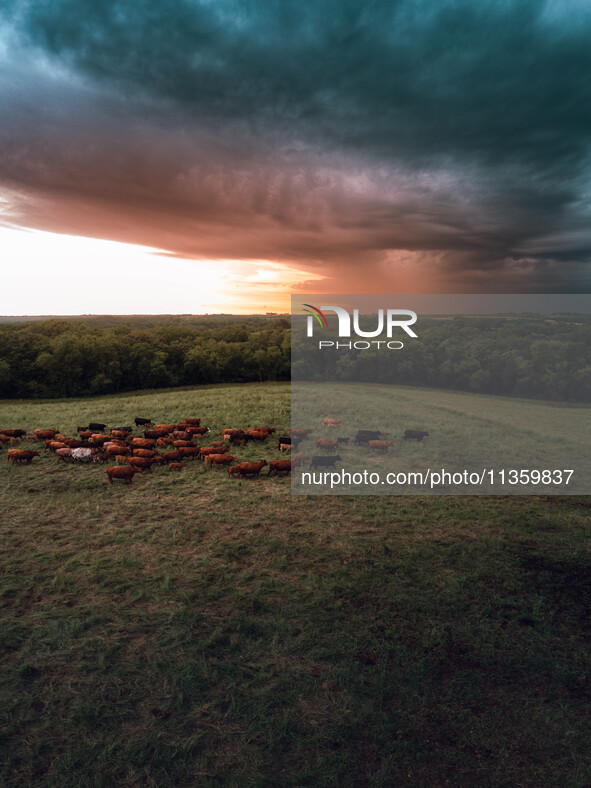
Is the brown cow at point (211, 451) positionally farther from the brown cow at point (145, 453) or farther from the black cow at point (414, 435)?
the black cow at point (414, 435)

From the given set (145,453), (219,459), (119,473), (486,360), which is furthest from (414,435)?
(486,360)

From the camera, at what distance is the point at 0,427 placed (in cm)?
3155

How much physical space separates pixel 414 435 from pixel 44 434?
23.8 metres

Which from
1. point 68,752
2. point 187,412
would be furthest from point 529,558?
point 187,412

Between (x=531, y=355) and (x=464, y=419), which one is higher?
(x=531, y=355)

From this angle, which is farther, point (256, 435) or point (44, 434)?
point (256, 435)

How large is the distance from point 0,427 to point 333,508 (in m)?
28.0

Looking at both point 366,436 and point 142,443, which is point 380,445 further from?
point 142,443

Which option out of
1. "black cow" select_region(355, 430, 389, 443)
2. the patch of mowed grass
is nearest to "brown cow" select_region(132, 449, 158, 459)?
the patch of mowed grass

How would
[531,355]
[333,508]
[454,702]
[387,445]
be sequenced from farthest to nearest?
[531,355] < [387,445] < [333,508] < [454,702]

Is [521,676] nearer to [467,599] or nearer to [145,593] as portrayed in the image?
[467,599]

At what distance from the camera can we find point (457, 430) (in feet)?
98.2

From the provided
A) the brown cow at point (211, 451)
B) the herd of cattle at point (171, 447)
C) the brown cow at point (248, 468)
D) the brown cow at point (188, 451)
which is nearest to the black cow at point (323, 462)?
the herd of cattle at point (171, 447)

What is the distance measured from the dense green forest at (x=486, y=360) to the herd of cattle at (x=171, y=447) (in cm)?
2073
